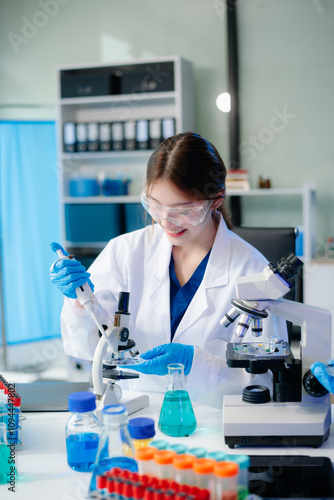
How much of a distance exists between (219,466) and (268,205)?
343 cm

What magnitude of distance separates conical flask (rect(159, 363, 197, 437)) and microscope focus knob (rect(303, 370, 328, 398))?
287 mm

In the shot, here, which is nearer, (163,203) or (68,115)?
(163,203)

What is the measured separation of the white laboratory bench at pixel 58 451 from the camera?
118 cm

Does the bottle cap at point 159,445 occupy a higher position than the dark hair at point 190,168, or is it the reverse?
the dark hair at point 190,168

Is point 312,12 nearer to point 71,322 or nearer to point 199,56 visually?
point 199,56

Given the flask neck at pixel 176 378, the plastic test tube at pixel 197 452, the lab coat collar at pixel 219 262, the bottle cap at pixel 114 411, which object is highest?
the lab coat collar at pixel 219 262

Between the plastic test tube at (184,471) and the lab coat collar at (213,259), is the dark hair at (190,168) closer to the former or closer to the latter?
the lab coat collar at (213,259)

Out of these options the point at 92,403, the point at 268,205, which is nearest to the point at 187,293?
the point at 92,403

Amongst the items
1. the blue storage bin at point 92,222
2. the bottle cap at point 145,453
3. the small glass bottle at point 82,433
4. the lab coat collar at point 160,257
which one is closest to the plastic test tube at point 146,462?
the bottle cap at point 145,453

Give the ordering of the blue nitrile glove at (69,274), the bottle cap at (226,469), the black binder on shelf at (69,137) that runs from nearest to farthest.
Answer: the bottle cap at (226,469)
the blue nitrile glove at (69,274)
the black binder on shelf at (69,137)

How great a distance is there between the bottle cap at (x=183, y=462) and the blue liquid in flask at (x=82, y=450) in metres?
0.30

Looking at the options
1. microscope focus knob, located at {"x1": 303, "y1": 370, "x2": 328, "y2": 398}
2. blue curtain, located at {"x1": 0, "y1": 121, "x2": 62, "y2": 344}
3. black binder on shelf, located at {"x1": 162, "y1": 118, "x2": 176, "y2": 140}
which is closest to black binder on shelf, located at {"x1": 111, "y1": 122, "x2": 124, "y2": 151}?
black binder on shelf, located at {"x1": 162, "y1": 118, "x2": 176, "y2": 140}

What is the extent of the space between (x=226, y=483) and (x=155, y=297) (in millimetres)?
945

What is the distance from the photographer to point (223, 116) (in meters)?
4.30
